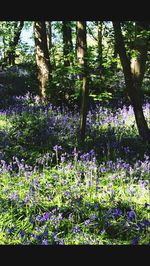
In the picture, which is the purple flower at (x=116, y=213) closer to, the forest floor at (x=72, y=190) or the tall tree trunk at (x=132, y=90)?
the forest floor at (x=72, y=190)

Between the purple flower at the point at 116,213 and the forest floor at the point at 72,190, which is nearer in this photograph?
the forest floor at the point at 72,190

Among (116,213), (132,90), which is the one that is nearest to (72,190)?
(116,213)

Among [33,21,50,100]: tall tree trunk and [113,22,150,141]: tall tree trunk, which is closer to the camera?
[113,22,150,141]: tall tree trunk

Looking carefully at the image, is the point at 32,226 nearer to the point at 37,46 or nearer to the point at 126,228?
the point at 126,228

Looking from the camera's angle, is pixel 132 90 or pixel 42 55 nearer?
pixel 132 90

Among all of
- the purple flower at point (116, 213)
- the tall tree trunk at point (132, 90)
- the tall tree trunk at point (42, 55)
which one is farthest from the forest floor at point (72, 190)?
the tall tree trunk at point (42, 55)

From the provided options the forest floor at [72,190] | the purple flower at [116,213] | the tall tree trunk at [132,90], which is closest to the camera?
the forest floor at [72,190]

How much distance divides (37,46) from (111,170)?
7516 millimetres

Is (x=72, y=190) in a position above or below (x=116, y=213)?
above

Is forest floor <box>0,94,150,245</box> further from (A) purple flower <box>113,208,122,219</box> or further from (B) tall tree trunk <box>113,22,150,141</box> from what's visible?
(B) tall tree trunk <box>113,22,150,141</box>

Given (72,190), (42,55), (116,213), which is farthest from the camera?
(42,55)

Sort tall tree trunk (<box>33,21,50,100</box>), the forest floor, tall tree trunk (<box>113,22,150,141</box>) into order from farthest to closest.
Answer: tall tree trunk (<box>33,21,50,100</box>), tall tree trunk (<box>113,22,150,141</box>), the forest floor

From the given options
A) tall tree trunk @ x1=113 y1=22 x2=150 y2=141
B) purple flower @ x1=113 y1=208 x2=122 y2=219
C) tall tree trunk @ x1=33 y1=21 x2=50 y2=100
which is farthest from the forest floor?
tall tree trunk @ x1=33 y1=21 x2=50 y2=100

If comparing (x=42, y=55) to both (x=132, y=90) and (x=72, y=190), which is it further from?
(x=72, y=190)
